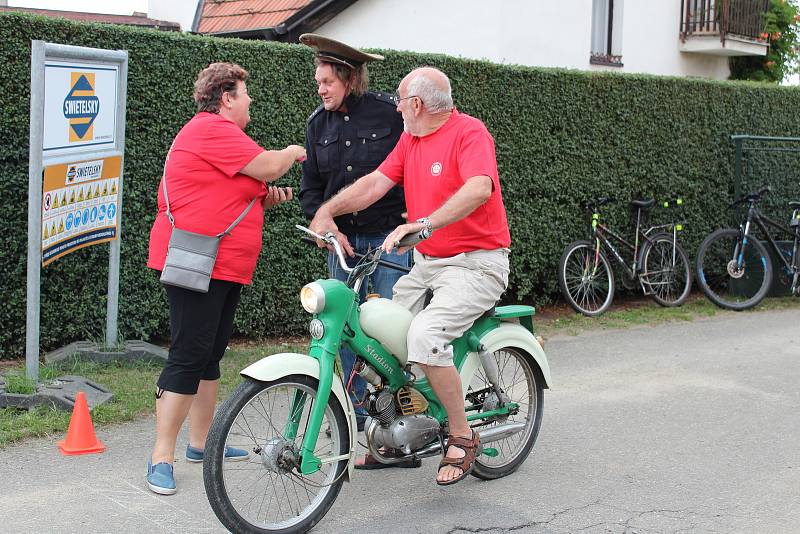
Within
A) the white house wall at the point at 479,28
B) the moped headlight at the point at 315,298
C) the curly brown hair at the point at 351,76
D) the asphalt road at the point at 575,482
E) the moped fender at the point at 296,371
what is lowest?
the asphalt road at the point at 575,482

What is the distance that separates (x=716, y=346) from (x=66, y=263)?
218 inches

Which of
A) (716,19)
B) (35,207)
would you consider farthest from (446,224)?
(716,19)

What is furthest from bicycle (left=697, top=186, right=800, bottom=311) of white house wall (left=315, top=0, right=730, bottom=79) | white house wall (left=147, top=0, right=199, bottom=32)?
white house wall (left=147, top=0, right=199, bottom=32)

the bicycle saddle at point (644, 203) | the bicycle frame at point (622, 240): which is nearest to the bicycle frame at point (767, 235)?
the bicycle frame at point (622, 240)

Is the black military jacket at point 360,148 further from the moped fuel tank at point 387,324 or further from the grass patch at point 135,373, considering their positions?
the grass patch at point 135,373

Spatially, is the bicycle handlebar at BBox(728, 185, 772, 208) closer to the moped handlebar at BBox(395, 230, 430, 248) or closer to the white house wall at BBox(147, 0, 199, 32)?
the moped handlebar at BBox(395, 230, 430, 248)

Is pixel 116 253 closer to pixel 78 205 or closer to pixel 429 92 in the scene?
pixel 78 205

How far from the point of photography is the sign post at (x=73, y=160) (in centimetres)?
618

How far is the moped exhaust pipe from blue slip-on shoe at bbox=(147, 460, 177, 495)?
100 cm

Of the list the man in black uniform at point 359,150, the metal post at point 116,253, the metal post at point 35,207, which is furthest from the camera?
the metal post at point 116,253

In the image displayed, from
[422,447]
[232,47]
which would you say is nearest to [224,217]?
[422,447]

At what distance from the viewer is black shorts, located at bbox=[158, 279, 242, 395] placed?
15.5ft

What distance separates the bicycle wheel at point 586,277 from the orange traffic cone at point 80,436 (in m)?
5.92

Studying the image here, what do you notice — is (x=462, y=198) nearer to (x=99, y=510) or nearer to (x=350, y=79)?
(x=350, y=79)
